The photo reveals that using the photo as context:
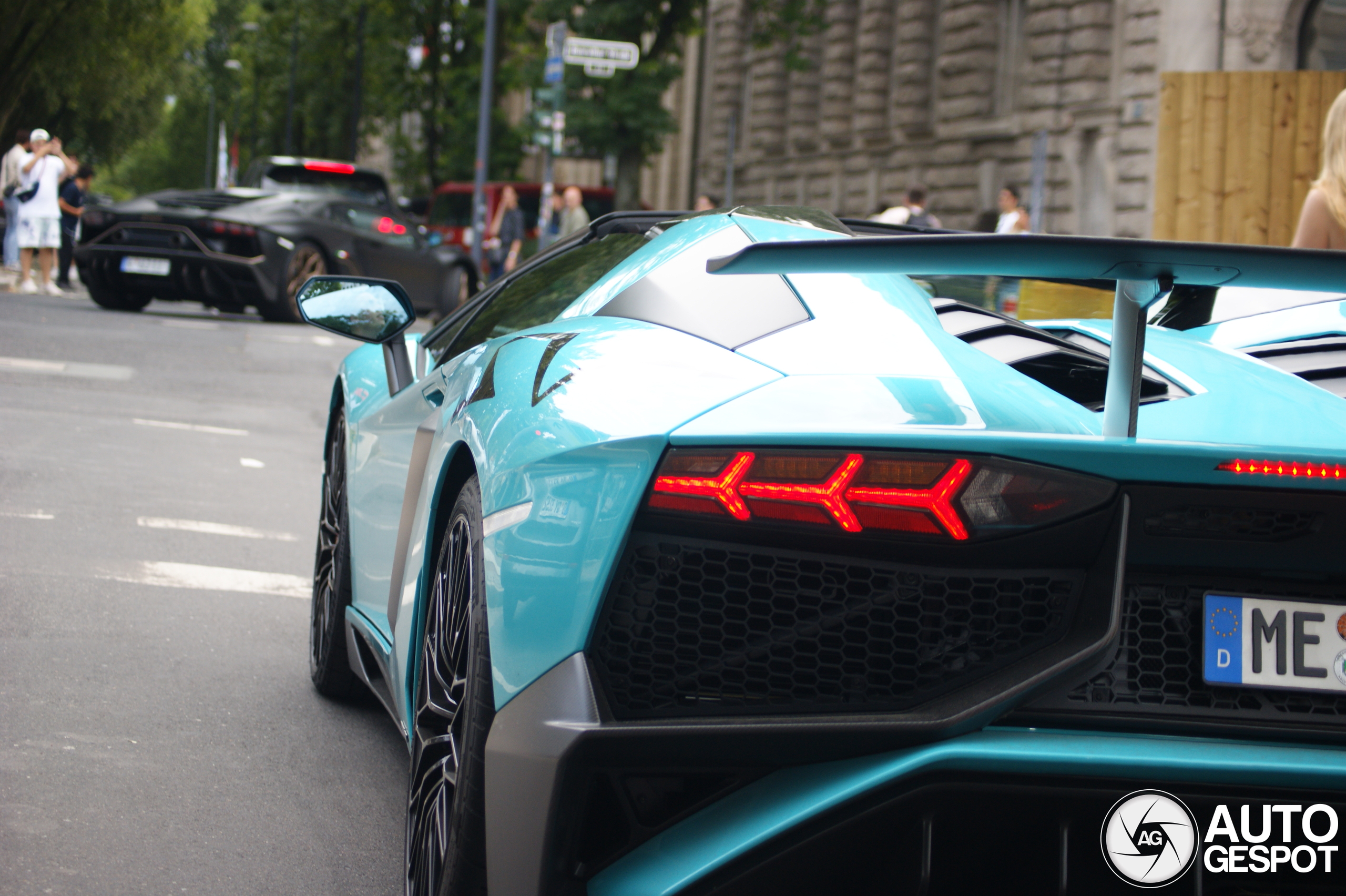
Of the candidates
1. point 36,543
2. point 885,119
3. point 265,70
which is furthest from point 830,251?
point 265,70

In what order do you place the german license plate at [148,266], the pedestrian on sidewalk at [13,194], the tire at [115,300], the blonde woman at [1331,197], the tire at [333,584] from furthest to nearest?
the pedestrian on sidewalk at [13,194] → the tire at [115,300] → the german license plate at [148,266] → the blonde woman at [1331,197] → the tire at [333,584]

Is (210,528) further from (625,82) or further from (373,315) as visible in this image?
(625,82)

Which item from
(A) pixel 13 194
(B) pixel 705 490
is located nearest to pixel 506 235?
(A) pixel 13 194

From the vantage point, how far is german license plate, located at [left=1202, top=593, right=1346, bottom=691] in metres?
1.99

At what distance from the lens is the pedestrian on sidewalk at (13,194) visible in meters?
20.0

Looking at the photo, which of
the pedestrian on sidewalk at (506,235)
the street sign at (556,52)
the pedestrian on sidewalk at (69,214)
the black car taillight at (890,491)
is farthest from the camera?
the pedestrian on sidewalk at (506,235)

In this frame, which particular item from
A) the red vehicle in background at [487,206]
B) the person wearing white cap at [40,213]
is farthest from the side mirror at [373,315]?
the red vehicle in background at [487,206]

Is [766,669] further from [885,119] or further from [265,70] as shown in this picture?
[265,70]

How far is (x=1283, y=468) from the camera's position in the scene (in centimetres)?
195

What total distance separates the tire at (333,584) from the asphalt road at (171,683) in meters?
0.08

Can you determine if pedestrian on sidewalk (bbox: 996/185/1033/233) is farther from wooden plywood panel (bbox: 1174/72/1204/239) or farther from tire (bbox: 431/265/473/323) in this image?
tire (bbox: 431/265/473/323)

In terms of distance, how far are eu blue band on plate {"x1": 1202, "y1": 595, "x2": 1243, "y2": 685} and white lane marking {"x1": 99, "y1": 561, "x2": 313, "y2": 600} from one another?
159 inches

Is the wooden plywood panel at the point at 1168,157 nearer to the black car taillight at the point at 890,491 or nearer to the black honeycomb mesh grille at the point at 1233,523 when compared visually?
the black honeycomb mesh grille at the point at 1233,523

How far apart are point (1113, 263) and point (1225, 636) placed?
50 cm
